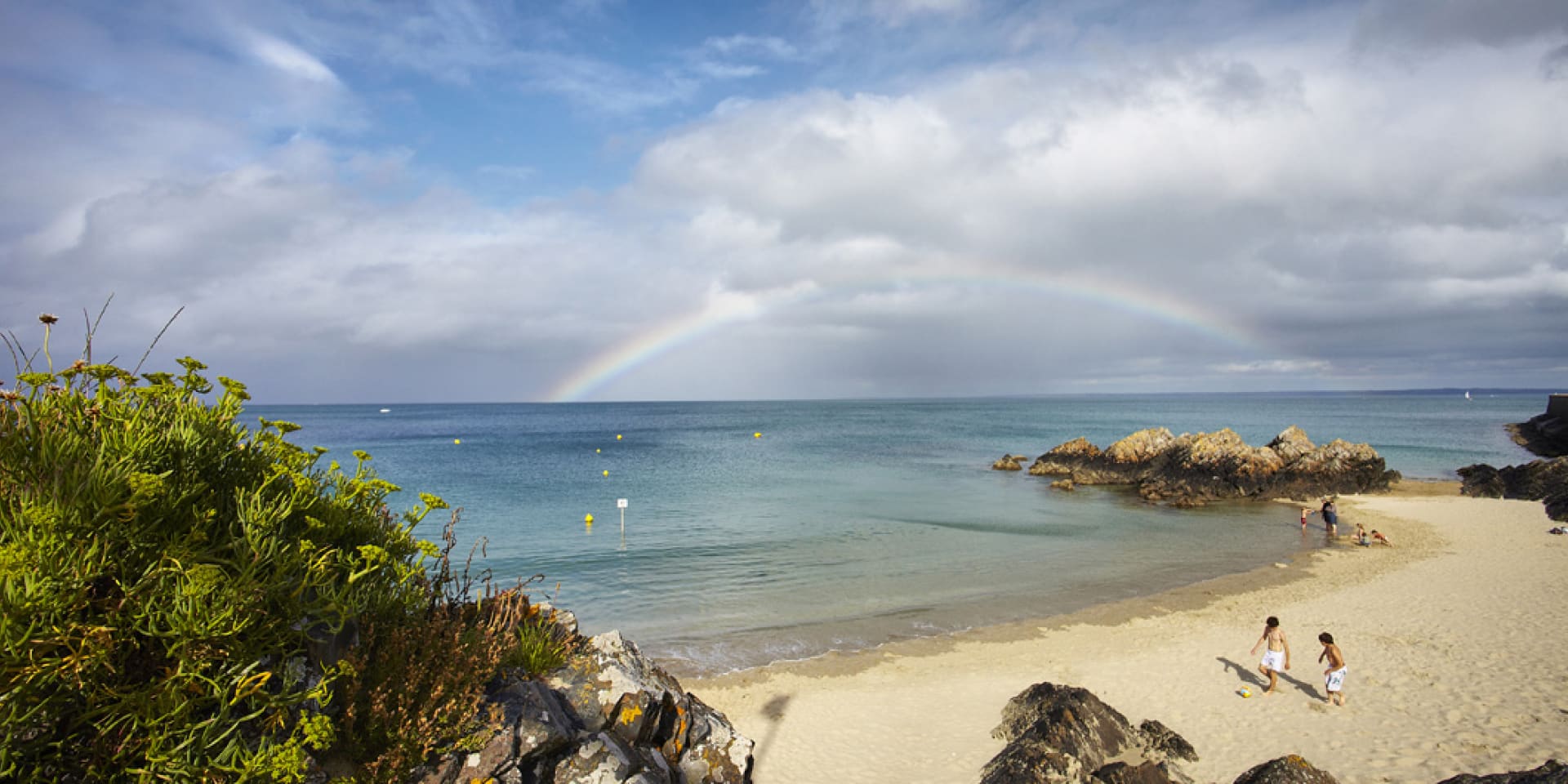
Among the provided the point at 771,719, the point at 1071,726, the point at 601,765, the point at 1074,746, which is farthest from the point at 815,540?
the point at 601,765

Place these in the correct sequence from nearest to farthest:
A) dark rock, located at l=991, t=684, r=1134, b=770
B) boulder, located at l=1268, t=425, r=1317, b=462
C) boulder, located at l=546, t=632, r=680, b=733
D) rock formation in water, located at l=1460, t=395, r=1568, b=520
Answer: boulder, located at l=546, t=632, r=680, b=733
dark rock, located at l=991, t=684, r=1134, b=770
rock formation in water, located at l=1460, t=395, r=1568, b=520
boulder, located at l=1268, t=425, r=1317, b=462

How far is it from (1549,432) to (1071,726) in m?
90.0

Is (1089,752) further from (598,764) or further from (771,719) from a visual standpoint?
(598,764)

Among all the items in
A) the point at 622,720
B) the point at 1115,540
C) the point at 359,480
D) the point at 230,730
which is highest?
the point at 359,480

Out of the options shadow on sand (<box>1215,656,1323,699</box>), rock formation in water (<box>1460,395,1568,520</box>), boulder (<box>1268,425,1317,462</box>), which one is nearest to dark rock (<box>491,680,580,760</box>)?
shadow on sand (<box>1215,656,1323,699</box>)

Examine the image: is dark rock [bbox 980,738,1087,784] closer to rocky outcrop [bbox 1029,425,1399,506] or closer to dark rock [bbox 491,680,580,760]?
dark rock [bbox 491,680,580,760]

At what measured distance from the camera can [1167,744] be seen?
1012cm

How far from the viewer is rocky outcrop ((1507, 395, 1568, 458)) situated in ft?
198

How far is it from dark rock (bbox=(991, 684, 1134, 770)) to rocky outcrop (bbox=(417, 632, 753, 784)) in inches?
208

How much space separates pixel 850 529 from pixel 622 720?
25.3m

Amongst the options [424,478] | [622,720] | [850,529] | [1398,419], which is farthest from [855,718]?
[1398,419]

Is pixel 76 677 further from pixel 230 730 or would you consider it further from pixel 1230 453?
pixel 1230 453

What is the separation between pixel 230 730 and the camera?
3314 mm

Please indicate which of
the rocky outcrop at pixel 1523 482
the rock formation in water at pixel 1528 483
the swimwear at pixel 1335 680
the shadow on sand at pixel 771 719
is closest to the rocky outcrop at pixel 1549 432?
the rock formation in water at pixel 1528 483
